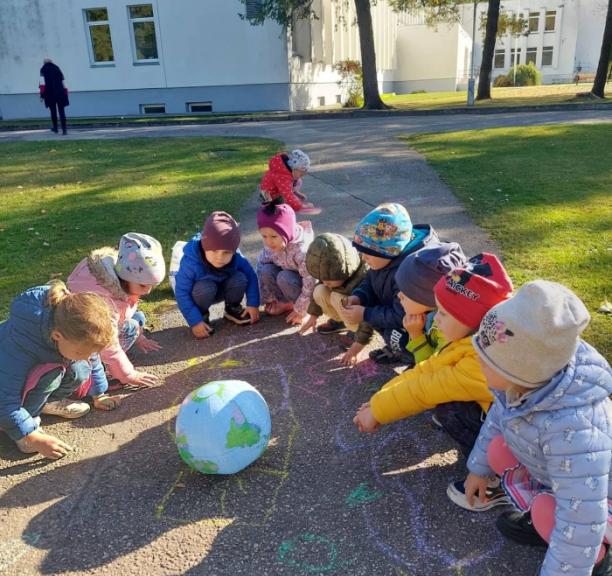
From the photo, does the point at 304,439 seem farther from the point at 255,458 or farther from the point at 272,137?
the point at 272,137

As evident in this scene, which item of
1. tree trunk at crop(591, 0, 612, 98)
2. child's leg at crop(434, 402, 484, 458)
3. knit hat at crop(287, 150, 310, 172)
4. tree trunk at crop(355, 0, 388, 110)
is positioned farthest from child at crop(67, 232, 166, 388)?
tree trunk at crop(591, 0, 612, 98)

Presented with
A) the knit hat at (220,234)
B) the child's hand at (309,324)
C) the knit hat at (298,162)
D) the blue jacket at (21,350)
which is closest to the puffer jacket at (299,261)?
the child's hand at (309,324)

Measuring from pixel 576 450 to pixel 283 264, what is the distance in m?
2.75

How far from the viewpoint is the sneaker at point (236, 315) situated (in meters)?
4.25

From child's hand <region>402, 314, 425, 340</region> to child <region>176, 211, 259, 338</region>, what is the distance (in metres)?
1.48

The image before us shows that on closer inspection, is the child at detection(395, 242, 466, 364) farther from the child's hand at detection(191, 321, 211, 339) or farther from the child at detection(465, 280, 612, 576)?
the child's hand at detection(191, 321, 211, 339)

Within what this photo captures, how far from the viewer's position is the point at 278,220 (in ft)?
13.3

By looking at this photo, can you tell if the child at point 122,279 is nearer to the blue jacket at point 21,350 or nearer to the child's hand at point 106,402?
the child's hand at point 106,402

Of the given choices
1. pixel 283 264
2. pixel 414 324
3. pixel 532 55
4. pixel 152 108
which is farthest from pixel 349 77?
pixel 532 55

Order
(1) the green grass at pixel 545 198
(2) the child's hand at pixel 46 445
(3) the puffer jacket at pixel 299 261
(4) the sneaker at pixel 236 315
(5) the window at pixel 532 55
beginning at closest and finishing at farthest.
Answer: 1. (2) the child's hand at pixel 46 445
2. (3) the puffer jacket at pixel 299 261
3. (4) the sneaker at pixel 236 315
4. (1) the green grass at pixel 545 198
5. (5) the window at pixel 532 55

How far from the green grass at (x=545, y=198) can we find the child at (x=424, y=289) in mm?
1191

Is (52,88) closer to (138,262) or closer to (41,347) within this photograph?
(138,262)

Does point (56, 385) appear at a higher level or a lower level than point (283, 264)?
lower

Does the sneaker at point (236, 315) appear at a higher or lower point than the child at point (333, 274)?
lower
